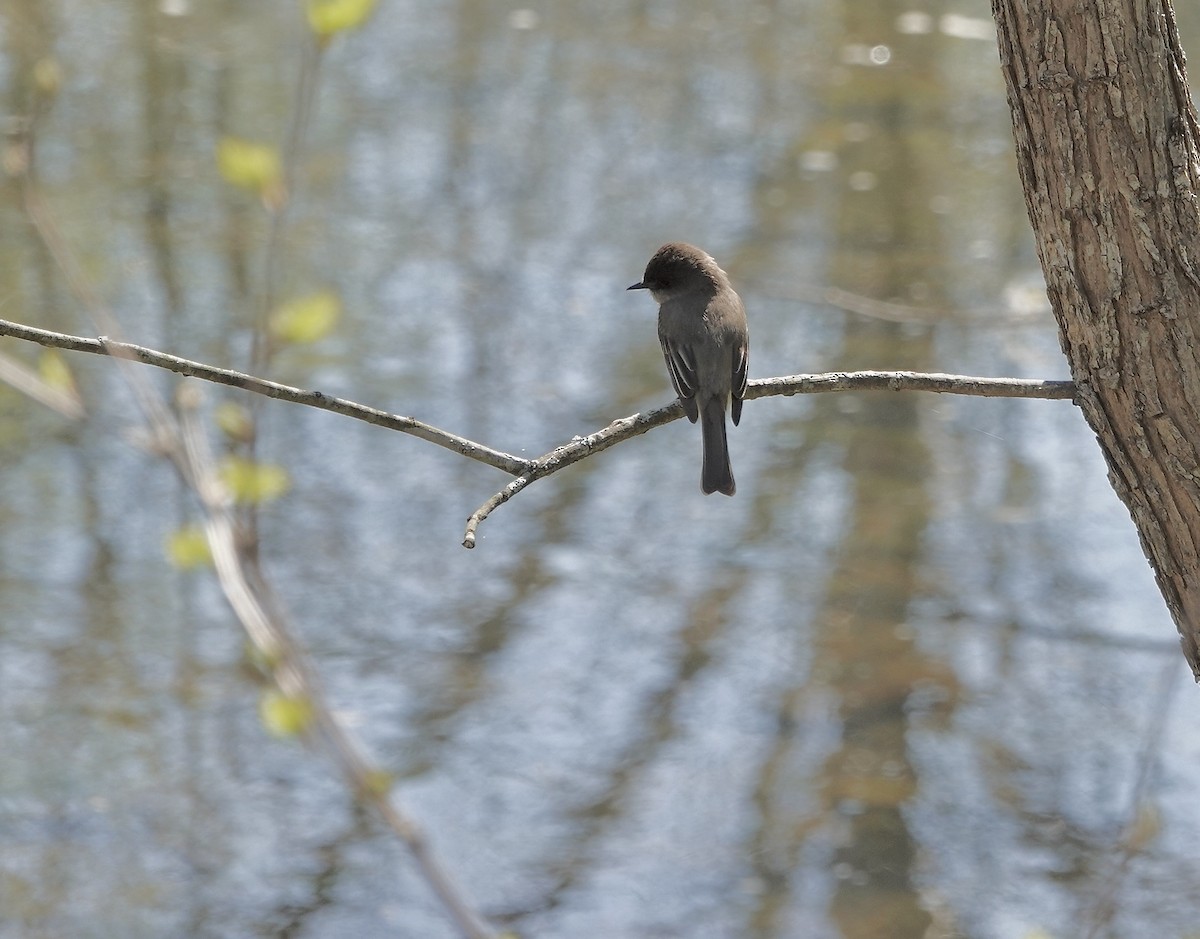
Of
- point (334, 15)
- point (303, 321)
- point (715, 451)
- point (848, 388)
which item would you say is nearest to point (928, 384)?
point (848, 388)

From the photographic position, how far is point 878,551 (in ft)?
25.0

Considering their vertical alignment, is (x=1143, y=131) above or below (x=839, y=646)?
above

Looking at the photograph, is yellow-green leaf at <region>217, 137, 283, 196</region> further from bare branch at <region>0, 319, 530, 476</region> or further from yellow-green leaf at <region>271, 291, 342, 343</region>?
bare branch at <region>0, 319, 530, 476</region>

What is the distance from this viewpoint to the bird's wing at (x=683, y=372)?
4695 mm

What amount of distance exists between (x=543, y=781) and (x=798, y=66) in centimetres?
907

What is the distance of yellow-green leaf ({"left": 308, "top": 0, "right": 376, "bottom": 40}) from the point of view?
1.29 meters

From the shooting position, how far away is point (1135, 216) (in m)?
2.95

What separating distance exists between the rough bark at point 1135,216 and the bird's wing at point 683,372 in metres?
1.75

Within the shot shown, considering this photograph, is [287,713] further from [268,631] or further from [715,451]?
[715,451]

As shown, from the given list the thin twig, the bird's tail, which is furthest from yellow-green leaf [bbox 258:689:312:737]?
the bird's tail

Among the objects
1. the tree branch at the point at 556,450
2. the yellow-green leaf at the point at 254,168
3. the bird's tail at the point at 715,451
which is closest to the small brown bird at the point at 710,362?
the bird's tail at the point at 715,451

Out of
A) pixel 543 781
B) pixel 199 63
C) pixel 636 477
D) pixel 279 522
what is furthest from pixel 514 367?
pixel 199 63

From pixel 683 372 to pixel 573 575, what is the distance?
263cm

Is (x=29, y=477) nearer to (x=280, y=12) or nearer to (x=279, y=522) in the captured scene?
(x=279, y=522)
